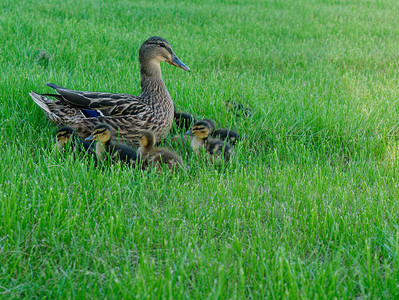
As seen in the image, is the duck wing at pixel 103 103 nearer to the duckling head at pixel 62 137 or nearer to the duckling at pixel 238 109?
the duckling head at pixel 62 137

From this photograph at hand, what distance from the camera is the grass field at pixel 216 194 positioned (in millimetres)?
2246

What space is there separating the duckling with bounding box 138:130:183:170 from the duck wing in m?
0.53

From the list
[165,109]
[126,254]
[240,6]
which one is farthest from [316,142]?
[240,6]

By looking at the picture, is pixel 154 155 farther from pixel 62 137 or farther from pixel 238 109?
pixel 238 109

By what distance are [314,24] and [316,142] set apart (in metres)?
6.51

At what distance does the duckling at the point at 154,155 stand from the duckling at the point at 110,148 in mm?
112

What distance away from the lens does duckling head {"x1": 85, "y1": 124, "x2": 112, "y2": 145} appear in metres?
3.71

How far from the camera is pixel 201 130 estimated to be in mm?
3896

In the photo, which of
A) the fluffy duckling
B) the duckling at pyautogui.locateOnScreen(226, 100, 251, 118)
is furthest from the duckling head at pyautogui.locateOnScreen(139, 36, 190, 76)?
the fluffy duckling

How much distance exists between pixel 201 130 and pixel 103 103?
3.44 ft

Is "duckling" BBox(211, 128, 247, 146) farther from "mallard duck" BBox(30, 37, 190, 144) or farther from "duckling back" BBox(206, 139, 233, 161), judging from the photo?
"mallard duck" BBox(30, 37, 190, 144)

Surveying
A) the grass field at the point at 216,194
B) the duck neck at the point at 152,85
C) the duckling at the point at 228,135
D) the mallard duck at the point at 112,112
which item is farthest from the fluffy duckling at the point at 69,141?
the duckling at the point at 228,135

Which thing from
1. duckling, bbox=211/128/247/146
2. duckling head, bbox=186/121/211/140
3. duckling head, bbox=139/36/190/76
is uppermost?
duckling head, bbox=139/36/190/76

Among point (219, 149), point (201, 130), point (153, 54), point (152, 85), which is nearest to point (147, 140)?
point (201, 130)
